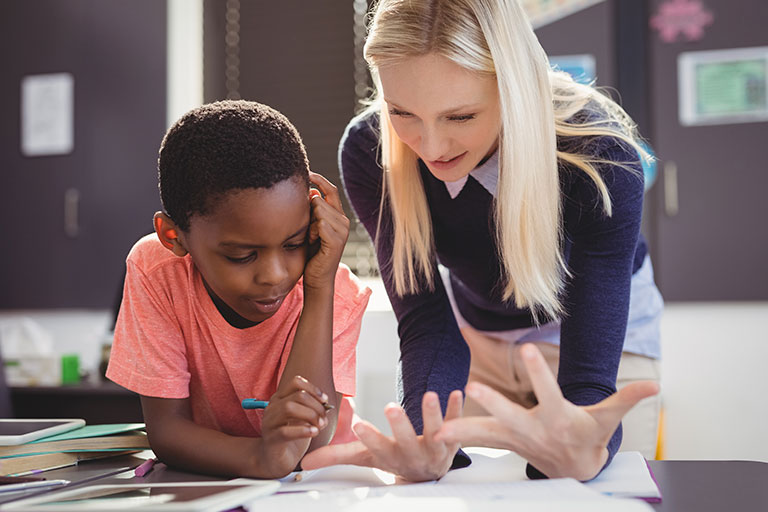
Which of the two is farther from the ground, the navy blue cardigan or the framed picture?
the framed picture

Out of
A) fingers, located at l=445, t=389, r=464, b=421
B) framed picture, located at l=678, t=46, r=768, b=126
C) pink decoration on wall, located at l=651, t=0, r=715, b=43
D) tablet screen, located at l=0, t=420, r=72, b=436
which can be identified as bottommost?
tablet screen, located at l=0, t=420, r=72, b=436

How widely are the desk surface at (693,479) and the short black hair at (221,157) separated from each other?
1.03 ft

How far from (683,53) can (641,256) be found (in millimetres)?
1555

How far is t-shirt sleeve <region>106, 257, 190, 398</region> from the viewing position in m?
0.99

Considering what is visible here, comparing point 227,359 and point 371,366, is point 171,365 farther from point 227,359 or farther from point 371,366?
point 371,366

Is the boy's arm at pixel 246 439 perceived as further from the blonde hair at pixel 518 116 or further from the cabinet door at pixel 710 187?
the cabinet door at pixel 710 187

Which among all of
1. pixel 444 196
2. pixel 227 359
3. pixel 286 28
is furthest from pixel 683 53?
pixel 227 359

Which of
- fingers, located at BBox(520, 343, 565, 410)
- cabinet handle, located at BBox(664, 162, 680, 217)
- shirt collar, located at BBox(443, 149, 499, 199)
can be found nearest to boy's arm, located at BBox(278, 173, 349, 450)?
shirt collar, located at BBox(443, 149, 499, 199)

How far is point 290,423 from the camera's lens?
85cm

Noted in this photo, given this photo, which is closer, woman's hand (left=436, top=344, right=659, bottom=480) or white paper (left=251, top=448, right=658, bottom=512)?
white paper (left=251, top=448, right=658, bottom=512)

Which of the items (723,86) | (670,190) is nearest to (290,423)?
(670,190)

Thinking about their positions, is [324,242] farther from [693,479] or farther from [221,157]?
[693,479]

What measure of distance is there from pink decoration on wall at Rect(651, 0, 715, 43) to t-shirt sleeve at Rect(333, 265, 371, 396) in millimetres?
2001

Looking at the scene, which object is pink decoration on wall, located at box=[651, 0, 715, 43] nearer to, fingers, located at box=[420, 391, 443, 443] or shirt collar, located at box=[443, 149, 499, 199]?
shirt collar, located at box=[443, 149, 499, 199]
